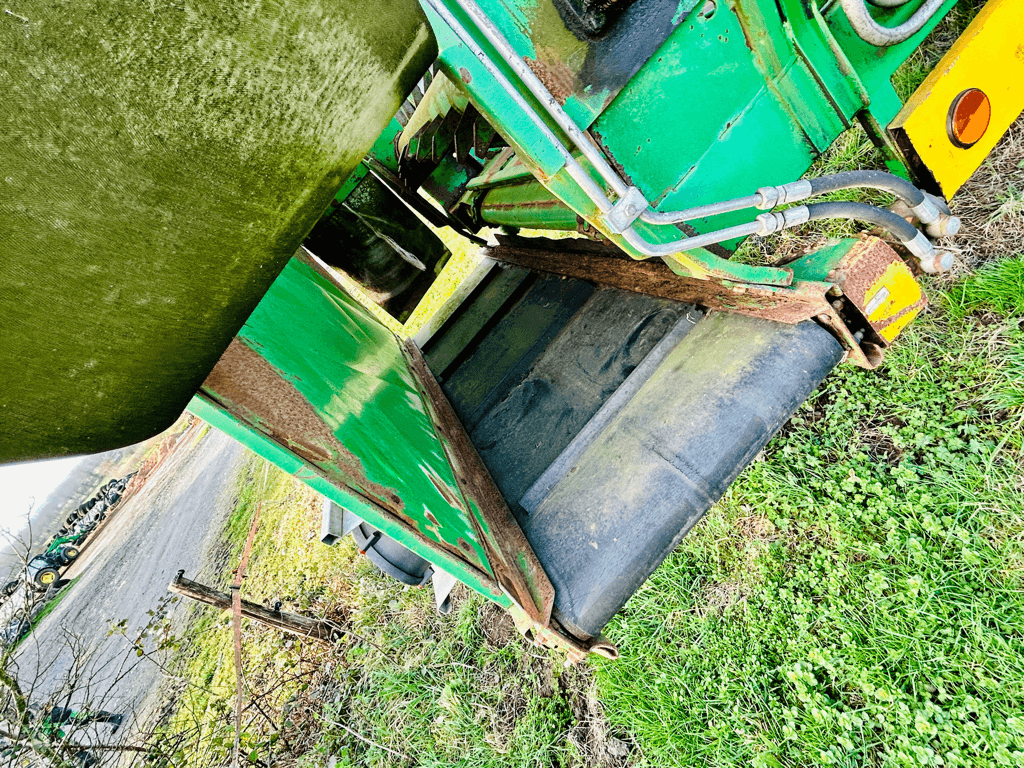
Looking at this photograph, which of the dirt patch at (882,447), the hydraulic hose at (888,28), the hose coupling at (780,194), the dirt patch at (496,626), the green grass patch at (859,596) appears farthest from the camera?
the dirt patch at (496,626)

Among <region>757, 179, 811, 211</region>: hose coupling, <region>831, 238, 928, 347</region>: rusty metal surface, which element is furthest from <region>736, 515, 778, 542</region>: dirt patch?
<region>757, 179, 811, 211</region>: hose coupling

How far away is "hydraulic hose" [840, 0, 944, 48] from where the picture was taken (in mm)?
1491

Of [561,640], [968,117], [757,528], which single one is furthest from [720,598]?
[968,117]

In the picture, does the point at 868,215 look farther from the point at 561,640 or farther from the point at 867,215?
the point at 561,640

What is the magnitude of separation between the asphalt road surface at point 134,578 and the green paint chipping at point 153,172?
5863 millimetres

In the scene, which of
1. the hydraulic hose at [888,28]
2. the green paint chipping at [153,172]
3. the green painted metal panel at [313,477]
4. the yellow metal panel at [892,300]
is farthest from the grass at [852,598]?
the green paint chipping at [153,172]

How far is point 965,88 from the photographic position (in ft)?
5.64

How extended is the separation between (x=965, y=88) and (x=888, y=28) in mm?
425

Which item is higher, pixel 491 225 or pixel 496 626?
pixel 491 225

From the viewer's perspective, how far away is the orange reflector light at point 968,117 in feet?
5.64

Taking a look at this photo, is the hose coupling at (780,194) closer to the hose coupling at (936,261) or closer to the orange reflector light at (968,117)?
the hose coupling at (936,261)

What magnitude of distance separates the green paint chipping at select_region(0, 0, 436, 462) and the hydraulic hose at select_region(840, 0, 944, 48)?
4.05 feet

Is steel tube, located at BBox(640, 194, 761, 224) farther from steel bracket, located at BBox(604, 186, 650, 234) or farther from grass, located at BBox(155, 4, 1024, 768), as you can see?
grass, located at BBox(155, 4, 1024, 768)

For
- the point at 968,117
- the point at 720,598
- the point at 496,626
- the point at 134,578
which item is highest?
the point at 968,117
